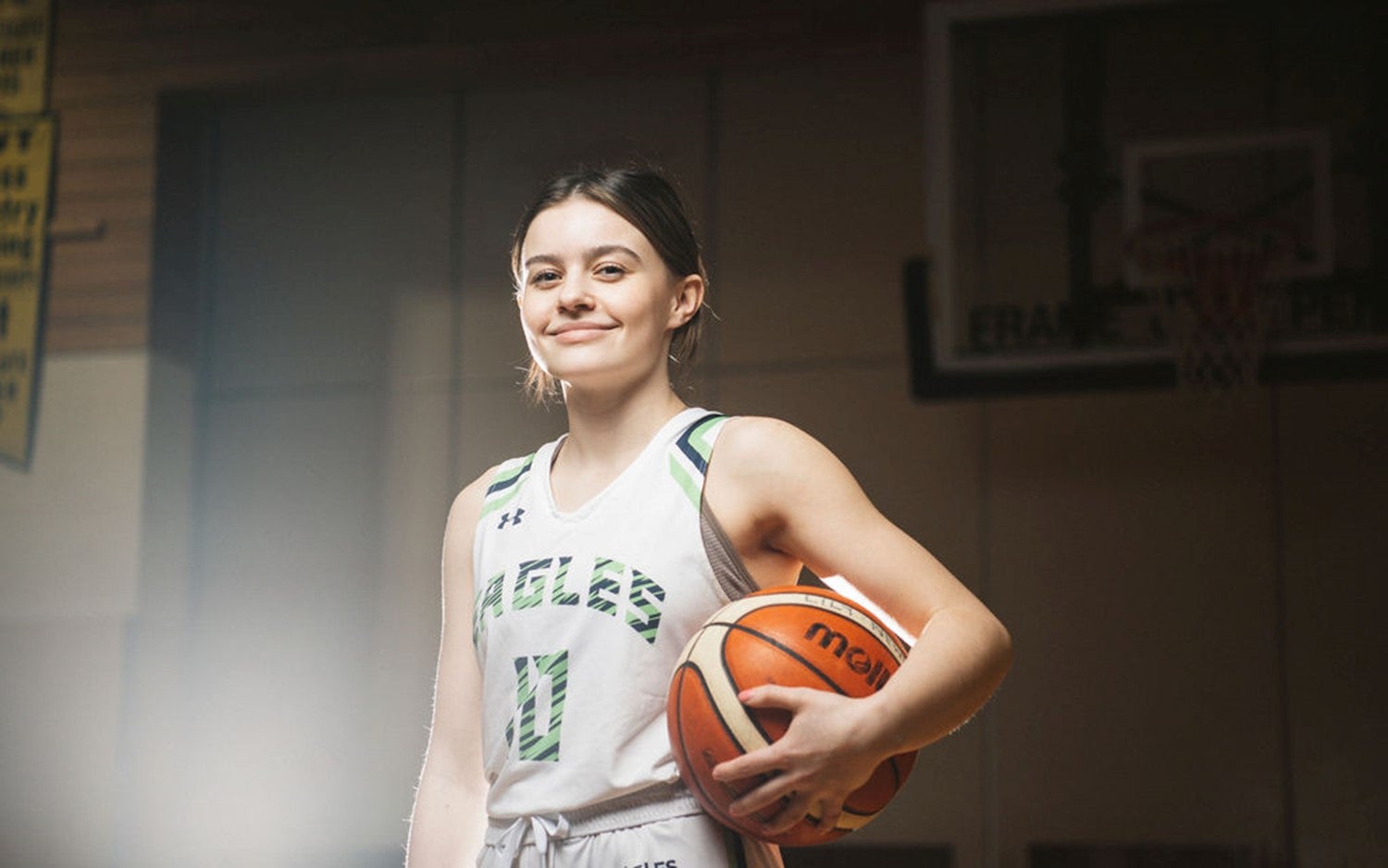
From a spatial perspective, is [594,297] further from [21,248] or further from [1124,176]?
[21,248]

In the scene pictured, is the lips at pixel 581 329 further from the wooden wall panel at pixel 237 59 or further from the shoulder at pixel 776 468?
the wooden wall panel at pixel 237 59

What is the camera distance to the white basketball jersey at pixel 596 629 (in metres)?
1.50

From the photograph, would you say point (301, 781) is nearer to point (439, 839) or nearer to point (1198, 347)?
A: point (1198, 347)

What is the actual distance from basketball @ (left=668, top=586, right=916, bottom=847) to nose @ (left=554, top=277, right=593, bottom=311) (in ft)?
1.29

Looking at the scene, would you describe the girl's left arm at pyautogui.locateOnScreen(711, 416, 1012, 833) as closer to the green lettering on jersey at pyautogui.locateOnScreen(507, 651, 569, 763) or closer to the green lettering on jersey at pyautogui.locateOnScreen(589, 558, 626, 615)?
the green lettering on jersey at pyautogui.locateOnScreen(589, 558, 626, 615)

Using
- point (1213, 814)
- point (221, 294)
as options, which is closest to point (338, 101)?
point (221, 294)

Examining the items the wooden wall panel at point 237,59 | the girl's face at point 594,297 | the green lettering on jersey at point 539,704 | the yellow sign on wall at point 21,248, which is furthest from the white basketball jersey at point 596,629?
the yellow sign on wall at point 21,248

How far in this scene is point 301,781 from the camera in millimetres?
5602

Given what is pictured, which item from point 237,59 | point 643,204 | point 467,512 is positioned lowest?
point 467,512

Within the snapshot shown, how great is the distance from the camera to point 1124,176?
16.6 ft

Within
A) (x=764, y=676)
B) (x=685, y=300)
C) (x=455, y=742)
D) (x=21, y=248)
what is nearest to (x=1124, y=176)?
(x=685, y=300)

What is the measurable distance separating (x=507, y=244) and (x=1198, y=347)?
2.64 m

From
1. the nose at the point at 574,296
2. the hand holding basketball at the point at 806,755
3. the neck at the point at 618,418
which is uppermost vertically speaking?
the nose at the point at 574,296

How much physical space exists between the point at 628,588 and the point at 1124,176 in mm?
3988
